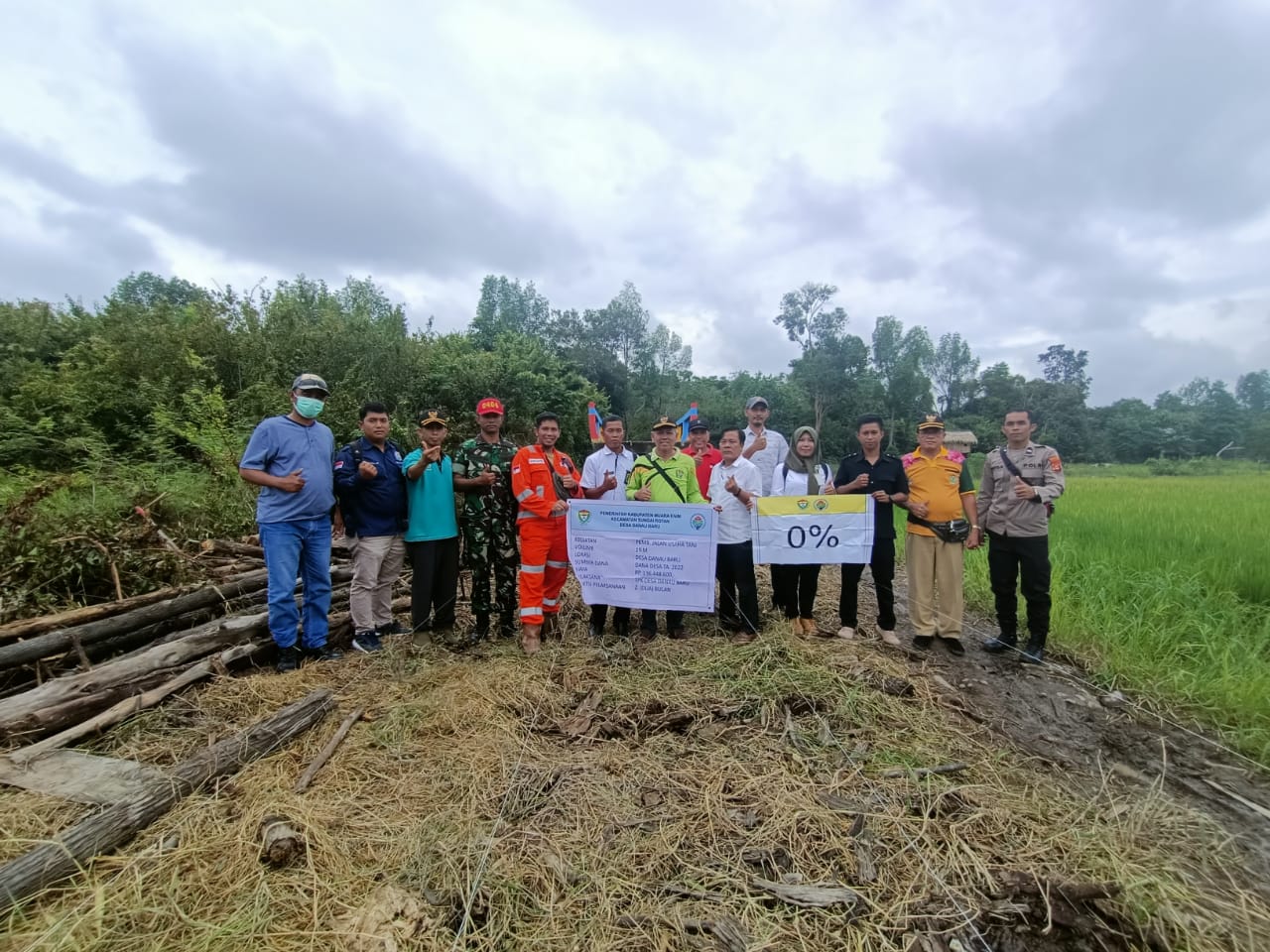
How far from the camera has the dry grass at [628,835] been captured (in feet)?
6.29

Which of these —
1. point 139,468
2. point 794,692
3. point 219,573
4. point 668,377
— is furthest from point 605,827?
point 668,377

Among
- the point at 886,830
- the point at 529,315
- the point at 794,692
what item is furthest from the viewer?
the point at 529,315

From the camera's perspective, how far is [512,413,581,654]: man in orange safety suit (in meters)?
4.35

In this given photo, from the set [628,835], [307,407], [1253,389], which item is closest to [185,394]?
[307,407]

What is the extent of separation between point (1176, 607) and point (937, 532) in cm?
261

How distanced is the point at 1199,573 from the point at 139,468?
12.3 m

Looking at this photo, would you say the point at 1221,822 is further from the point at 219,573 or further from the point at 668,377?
the point at 668,377

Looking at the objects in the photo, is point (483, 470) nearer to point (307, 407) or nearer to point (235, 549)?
point (307, 407)

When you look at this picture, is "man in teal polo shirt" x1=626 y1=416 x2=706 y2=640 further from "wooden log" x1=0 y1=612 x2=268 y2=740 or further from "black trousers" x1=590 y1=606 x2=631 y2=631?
"wooden log" x1=0 y1=612 x2=268 y2=740

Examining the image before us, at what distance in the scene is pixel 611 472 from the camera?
506 centimetres

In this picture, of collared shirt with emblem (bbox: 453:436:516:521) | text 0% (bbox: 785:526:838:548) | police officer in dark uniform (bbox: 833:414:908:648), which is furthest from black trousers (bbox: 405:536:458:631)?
police officer in dark uniform (bbox: 833:414:908:648)

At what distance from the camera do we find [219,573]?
15.8 ft

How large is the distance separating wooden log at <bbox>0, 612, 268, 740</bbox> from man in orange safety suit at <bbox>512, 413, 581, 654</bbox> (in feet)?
6.38

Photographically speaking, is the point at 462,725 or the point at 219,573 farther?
the point at 219,573
